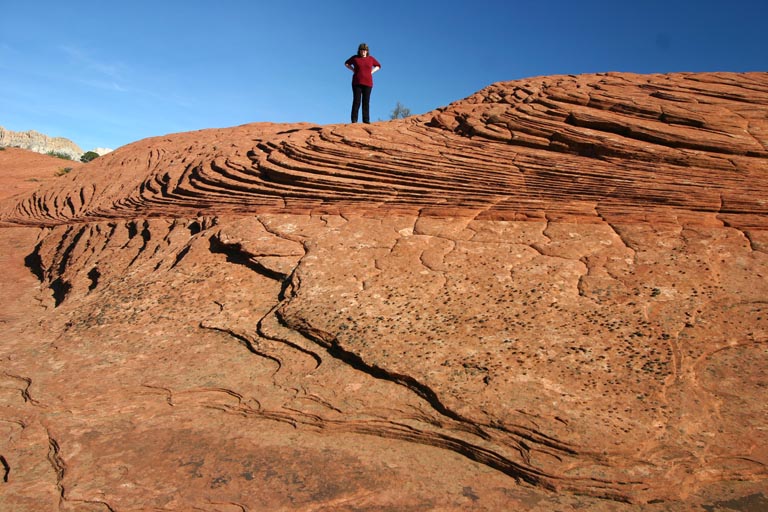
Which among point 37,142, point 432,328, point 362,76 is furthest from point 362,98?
point 37,142

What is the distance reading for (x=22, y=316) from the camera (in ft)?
19.0

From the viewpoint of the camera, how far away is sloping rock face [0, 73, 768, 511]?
109 inches

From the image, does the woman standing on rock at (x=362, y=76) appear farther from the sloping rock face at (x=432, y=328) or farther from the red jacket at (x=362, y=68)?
the sloping rock face at (x=432, y=328)

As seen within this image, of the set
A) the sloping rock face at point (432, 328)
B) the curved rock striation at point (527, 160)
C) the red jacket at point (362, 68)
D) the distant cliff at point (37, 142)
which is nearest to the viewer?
the sloping rock face at point (432, 328)

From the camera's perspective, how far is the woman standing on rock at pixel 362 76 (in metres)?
8.90

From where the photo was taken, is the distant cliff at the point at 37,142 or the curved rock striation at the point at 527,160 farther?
the distant cliff at the point at 37,142

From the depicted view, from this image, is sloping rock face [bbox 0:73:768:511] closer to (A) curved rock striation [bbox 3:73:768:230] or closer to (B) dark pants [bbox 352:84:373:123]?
(A) curved rock striation [bbox 3:73:768:230]

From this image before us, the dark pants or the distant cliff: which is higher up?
the distant cliff

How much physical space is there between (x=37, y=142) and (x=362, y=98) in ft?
143

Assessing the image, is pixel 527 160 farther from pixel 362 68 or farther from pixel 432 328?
pixel 362 68

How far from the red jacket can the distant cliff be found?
131 ft

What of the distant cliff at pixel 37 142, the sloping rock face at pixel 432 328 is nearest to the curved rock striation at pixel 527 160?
the sloping rock face at pixel 432 328

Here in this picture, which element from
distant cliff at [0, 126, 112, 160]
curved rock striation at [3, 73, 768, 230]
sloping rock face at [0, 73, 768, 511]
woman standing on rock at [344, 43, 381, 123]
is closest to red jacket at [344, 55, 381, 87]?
woman standing on rock at [344, 43, 381, 123]

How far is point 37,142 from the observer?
44.0 metres
